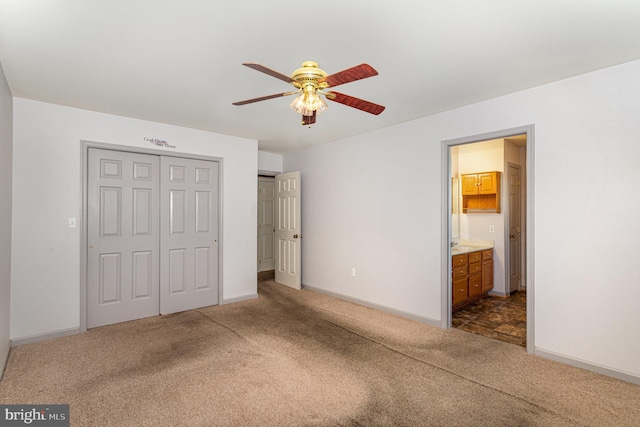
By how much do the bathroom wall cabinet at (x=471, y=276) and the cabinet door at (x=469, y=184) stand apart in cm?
104

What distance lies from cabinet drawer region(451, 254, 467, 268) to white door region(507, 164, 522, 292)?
1299 mm

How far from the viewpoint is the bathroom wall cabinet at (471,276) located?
4445mm

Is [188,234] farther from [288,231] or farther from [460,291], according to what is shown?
[460,291]

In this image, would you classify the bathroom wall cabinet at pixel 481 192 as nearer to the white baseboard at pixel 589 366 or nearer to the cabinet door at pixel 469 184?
the cabinet door at pixel 469 184

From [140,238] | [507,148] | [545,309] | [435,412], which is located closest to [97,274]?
[140,238]

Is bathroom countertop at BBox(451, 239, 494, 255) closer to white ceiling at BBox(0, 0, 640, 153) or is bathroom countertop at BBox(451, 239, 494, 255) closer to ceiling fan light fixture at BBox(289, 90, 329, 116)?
white ceiling at BBox(0, 0, 640, 153)

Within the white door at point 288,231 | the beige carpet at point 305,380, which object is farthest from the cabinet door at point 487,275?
the white door at point 288,231

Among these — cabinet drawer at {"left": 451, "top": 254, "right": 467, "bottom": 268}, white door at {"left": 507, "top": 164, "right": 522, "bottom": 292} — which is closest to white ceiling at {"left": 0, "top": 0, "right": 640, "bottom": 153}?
cabinet drawer at {"left": 451, "top": 254, "right": 467, "bottom": 268}

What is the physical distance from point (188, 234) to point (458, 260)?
380cm

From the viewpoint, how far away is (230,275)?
16.0 ft

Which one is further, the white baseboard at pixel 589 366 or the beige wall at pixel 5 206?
the beige wall at pixel 5 206

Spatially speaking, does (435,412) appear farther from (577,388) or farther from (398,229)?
(398,229)

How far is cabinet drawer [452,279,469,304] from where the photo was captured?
4418 mm

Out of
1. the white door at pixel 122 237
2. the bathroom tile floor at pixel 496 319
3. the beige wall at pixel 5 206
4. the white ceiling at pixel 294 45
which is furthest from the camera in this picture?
the white door at pixel 122 237
